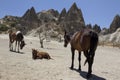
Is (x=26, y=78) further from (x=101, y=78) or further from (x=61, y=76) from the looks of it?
(x=101, y=78)

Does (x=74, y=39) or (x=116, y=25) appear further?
(x=116, y=25)

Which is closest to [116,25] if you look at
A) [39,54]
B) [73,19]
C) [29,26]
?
[73,19]

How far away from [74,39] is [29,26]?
154 meters

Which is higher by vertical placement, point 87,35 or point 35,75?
point 87,35

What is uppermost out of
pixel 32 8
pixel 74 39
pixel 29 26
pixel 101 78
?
pixel 32 8

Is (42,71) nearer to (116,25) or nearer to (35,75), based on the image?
(35,75)

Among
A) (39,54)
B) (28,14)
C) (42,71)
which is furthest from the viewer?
(28,14)

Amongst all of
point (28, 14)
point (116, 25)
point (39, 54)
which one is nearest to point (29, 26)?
point (28, 14)

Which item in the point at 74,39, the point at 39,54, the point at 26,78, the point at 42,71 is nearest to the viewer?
the point at 26,78

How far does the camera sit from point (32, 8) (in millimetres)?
185000

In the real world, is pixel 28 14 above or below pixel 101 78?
above

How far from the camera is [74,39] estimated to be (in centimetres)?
1611

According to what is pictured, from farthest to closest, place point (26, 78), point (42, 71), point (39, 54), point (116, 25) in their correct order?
point (116, 25) → point (39, 54) → point (42, 71) → point (26, 78)

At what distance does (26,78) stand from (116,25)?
6008 inches
